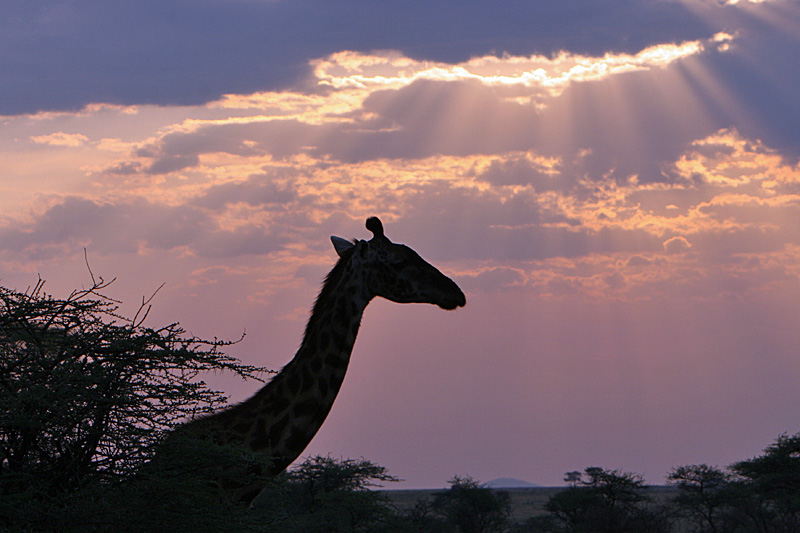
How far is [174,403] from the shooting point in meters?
8.94

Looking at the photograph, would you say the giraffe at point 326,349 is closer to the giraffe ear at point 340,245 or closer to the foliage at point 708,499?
the giraffe ear at point 340,245

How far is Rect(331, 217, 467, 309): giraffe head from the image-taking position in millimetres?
10688

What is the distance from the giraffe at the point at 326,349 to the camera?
992 cm

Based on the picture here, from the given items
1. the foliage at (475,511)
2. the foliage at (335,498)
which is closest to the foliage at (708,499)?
the foliage at (475,511)

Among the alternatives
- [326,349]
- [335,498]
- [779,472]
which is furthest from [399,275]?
[779,472]

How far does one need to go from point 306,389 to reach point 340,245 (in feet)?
6.54

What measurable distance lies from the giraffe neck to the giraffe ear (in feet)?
1.29

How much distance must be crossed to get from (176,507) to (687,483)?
169ft

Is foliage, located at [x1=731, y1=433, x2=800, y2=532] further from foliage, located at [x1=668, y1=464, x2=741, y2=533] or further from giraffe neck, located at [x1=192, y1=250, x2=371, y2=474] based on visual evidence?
giraffe neck, located at [x1=192, y1=250, x2=371, y2=474]

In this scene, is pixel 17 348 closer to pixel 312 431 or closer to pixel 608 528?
pixel 312 431

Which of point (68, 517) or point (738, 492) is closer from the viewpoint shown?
→ point (68, 517)

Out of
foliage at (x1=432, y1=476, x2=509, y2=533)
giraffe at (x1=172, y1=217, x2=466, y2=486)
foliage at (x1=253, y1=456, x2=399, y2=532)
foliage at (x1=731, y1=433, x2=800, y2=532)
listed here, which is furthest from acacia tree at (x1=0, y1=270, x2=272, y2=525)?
foliage at (x1=432, y1=476, x2=509, y2=533)

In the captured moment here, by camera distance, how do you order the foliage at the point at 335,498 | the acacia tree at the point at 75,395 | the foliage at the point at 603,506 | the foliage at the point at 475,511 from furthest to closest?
the foliage at the point at 475,511, the foliage at the point at 603,506, the foliage at the point at 335,498, the acacia tree at the point at 75,395

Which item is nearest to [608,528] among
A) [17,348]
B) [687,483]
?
[687,483]
